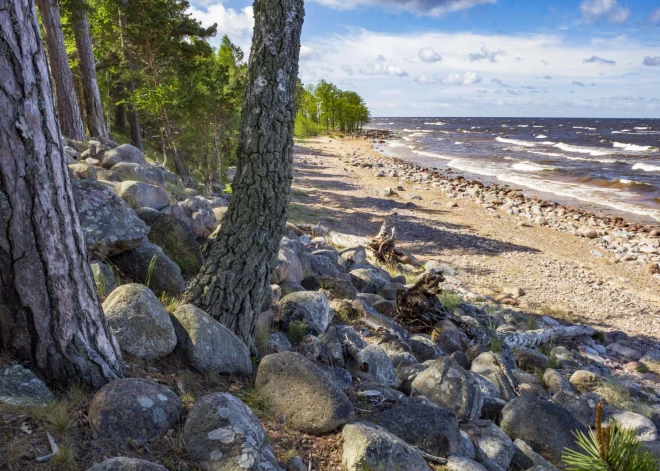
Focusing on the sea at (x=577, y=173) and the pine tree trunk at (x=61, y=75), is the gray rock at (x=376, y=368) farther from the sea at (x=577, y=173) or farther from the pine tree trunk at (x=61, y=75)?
the sea at (x=577, y=173)

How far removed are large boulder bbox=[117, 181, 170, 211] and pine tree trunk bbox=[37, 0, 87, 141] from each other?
5799 mm

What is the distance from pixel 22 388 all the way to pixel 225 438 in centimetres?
97

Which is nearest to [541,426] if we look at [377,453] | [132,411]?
[377,453]

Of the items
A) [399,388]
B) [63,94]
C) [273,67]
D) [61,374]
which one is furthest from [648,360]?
[63,94]

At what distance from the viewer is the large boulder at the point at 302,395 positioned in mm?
2861

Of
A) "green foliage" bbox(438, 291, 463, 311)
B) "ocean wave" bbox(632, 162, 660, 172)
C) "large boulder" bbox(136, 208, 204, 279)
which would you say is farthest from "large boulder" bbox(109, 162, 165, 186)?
"ocean wave" bbox(632, 162, 660, 172)

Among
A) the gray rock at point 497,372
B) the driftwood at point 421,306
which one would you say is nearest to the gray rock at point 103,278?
the gray rock at point 497,372

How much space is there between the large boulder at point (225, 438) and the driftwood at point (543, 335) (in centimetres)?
550

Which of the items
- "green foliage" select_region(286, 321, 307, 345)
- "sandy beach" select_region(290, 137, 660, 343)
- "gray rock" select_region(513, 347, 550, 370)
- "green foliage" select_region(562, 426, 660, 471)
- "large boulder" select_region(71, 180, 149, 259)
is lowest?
"sandy beach" select_region(290, 137, 660, 343)

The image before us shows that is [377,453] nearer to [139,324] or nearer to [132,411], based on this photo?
[132,411]

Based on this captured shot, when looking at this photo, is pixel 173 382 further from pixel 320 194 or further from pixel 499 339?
pixel 320 194

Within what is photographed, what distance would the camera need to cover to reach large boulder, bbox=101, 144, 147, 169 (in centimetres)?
813

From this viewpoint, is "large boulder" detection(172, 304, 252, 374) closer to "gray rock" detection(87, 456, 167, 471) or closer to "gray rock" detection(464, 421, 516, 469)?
"gray rock" detection(87, 456, 167, 471)

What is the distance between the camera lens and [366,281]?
788cm
